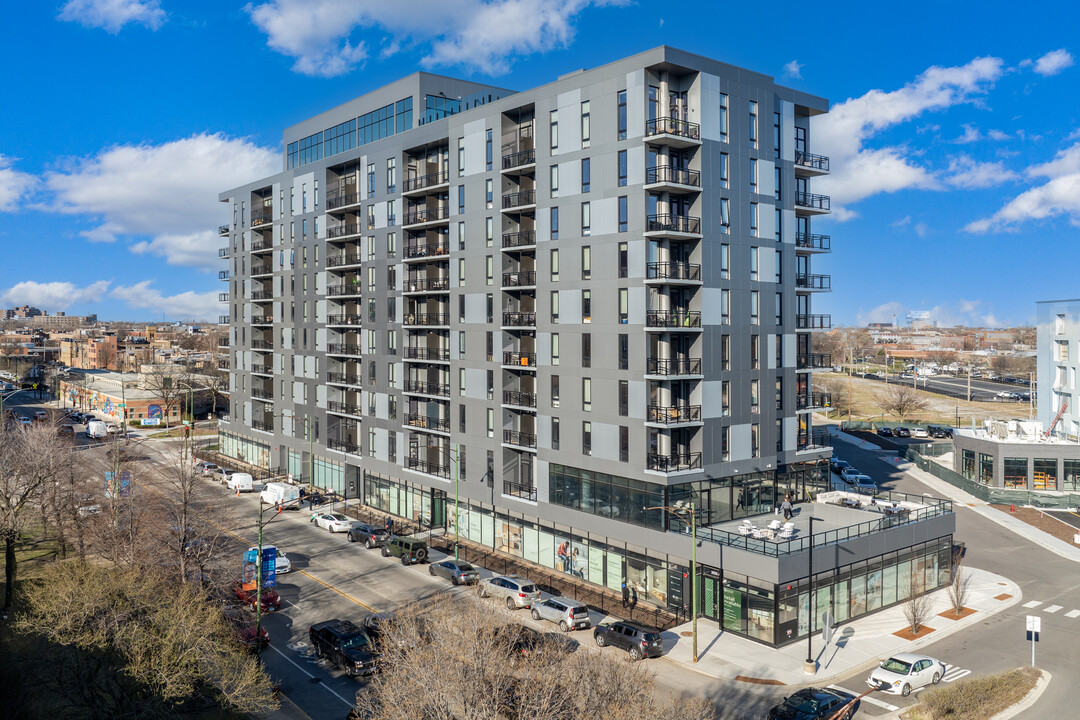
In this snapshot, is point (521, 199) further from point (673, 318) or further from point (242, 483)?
point (242, 483)

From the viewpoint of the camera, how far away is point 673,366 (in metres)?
42.0

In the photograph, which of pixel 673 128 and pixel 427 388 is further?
pixel 427 388

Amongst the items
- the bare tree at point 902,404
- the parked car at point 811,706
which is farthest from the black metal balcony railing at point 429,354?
the bare tree at point 902,404

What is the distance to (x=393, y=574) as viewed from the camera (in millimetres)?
47219

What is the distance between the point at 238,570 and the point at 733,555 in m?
26.4

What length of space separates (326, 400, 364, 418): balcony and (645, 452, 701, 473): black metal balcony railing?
1337 inches

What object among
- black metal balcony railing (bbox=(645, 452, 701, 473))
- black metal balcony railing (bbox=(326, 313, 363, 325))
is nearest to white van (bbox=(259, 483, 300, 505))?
black metal balcony railing (bbox=(326, 313, 363, 325))

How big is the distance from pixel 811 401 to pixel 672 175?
1950 cm

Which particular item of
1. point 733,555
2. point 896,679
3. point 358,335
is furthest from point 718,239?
point 358,335

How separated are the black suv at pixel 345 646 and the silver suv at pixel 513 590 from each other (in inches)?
356

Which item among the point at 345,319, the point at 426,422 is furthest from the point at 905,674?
the point at 345,319

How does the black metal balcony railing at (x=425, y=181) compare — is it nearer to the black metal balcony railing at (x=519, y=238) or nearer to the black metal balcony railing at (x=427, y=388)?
the black metal balcony railing at (x=519, y=238)

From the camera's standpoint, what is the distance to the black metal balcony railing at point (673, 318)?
4162cm

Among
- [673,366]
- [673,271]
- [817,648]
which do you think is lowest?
[817,648]
